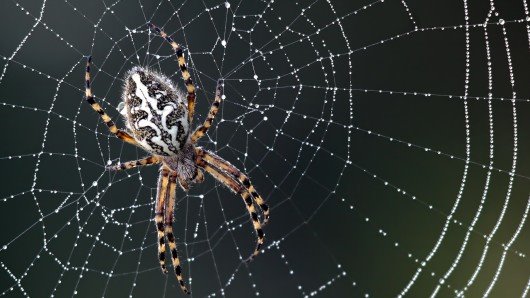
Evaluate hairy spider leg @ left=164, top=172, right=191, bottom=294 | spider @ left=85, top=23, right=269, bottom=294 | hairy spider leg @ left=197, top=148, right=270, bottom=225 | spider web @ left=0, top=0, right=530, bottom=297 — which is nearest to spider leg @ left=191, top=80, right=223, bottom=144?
spider @ left=85, top=23, right=269, bottom=294

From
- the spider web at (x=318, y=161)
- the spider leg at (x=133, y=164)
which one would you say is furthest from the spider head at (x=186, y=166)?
the spider web at (x=318, y=161)

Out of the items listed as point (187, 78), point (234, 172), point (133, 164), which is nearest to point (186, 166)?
point (234, 172)

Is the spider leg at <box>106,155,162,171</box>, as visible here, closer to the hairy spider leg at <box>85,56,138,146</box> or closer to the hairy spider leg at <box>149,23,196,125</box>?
the hairy spider leg at <box>85,56,138,146</box>

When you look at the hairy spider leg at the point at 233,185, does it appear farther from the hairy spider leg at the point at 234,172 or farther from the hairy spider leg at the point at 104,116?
the hairy spider leg at the point at 104,116

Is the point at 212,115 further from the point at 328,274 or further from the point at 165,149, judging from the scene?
the point at 328,274

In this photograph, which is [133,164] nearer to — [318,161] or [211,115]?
[211,115]

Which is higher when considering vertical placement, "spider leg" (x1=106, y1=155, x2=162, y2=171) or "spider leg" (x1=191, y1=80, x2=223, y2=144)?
"spider leg" (x1=191, y1=80, x2=223, y2=144)
